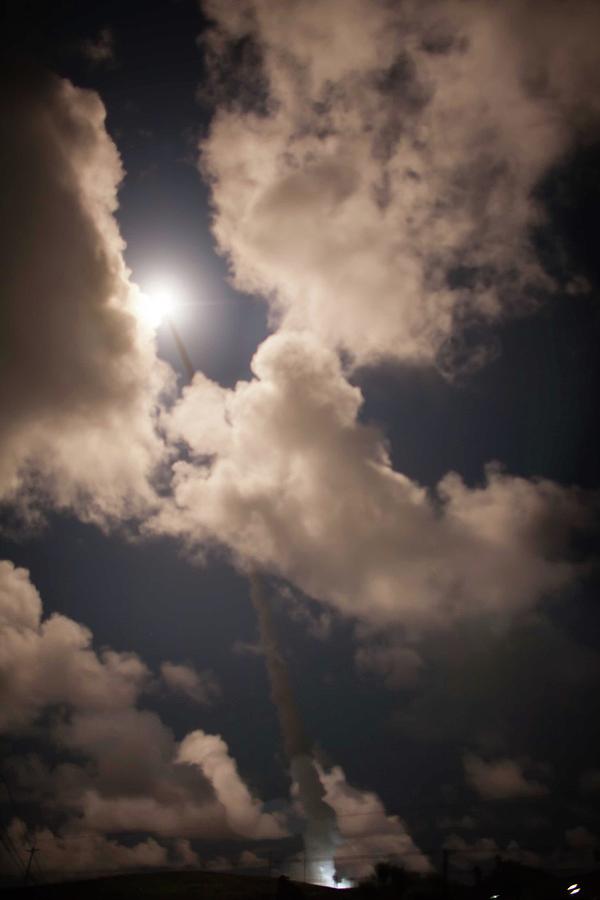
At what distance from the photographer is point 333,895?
118250 millimetres

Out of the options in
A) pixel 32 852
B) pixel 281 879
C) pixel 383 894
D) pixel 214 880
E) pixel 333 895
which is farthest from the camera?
pixel 214 880

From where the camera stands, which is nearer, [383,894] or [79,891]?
[383,894]

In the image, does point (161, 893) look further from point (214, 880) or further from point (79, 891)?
point (214, 880)

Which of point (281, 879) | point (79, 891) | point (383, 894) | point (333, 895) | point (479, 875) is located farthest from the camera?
point (79, 891)

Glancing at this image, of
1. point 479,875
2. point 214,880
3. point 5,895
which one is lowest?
point 214,880

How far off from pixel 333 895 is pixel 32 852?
2868 inches

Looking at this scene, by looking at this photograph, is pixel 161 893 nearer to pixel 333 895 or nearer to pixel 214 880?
pixel 214 880

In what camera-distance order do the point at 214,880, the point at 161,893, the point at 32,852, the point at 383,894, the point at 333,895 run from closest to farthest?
the point at 32,852
the point at 383,894
the point at 333,895
the point at 161,893
the point at 214,880

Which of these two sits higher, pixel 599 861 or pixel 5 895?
pixel 599 861

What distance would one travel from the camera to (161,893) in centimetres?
15950

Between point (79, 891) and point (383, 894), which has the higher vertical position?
point (383, 894)

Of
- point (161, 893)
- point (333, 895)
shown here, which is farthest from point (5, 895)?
point (333, 895)

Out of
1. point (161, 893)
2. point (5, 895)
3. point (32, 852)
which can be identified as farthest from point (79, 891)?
point (32, 852)

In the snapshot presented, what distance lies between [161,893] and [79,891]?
27.5 meters
